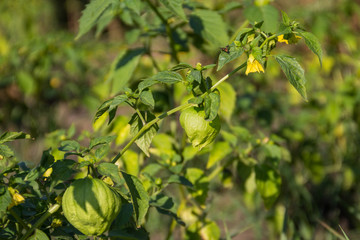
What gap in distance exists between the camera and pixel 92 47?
7.97 feet

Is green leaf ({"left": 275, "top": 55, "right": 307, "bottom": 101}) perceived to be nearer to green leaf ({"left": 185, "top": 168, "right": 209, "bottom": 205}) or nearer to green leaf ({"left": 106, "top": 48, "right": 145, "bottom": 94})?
green leaf ({"left": 185, "top": 168, "right": 209, "bottom": 205})

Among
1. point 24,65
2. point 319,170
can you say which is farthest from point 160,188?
point 24,65

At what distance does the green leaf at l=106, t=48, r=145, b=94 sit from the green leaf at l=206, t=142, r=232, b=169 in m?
0.29

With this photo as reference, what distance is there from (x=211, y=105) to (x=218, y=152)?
0.42 meters

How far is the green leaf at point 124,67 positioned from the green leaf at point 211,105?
477 mm

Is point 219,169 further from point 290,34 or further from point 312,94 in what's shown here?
point 312,94

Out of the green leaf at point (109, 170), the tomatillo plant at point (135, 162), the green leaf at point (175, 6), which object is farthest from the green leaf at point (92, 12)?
the green leaf at point (109, 170)

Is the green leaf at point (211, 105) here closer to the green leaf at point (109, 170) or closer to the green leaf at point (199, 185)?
the green leaf at point (109, 170)

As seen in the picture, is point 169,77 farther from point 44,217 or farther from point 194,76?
point 44,217

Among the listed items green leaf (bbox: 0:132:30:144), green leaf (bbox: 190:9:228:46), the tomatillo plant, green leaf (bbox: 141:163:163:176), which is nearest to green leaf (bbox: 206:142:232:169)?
the tomatillo plant

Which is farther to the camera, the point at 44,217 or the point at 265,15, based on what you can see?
the point at 265,15

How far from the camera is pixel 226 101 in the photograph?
1.17m

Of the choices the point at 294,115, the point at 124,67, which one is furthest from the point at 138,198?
the point at 294,115

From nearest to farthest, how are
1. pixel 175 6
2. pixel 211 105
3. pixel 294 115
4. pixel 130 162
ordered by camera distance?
1. pixel 211 105
2. pixel 175 6
3. pixel 130 162
4. pixel 294 115
